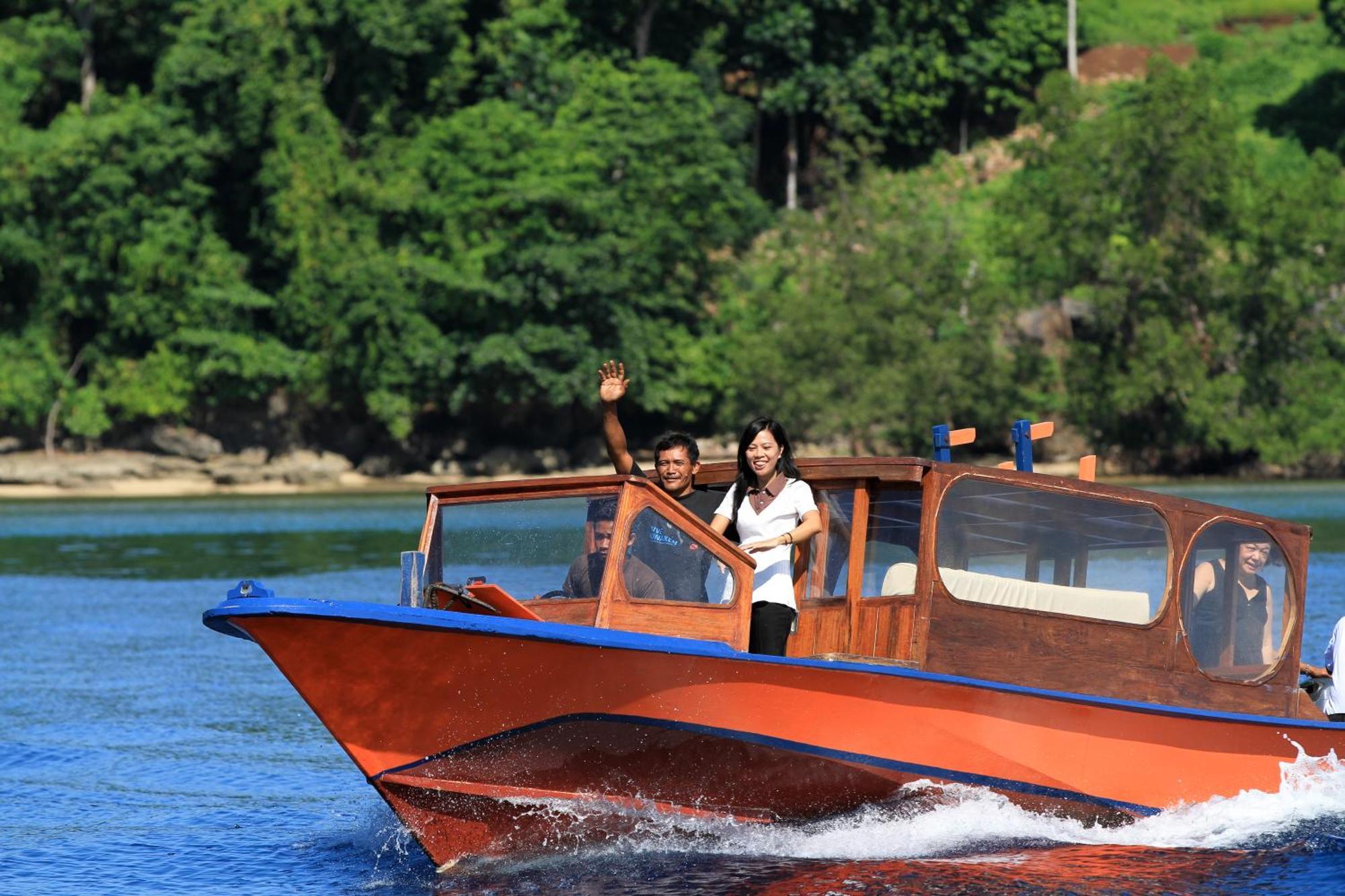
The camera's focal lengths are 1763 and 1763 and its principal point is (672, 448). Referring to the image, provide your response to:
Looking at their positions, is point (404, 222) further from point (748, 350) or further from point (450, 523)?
point (450, 523)

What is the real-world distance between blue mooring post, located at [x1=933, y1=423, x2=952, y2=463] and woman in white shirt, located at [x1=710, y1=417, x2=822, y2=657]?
58.3 inches

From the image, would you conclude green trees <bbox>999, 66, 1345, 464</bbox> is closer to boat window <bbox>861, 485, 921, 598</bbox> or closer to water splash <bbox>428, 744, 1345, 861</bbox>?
water splash <bbox>428, 744, 1345, 861</bbox>

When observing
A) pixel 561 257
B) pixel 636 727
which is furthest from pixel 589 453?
pixel 636 727

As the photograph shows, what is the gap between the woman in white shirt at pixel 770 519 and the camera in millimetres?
9102

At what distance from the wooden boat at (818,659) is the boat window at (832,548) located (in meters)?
0.01

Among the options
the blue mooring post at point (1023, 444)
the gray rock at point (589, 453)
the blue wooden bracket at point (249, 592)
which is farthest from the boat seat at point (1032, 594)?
the gray rock at point (589, 453)

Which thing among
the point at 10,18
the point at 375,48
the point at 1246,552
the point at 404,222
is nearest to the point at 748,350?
the point at 404,222

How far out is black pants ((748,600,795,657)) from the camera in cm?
917

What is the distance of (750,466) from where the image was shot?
30.1 feet

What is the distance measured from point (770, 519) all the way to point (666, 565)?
586 millimetres

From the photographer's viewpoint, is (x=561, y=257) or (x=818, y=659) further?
(x=561, y=257)

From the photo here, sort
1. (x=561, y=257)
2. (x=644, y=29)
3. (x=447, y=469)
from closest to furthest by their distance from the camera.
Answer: (x=561, y=257) → (x=447, y=469) → (x=644, y=29)

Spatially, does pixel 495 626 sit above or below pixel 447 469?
above

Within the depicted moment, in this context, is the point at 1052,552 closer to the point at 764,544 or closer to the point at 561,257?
the point at 764,544
